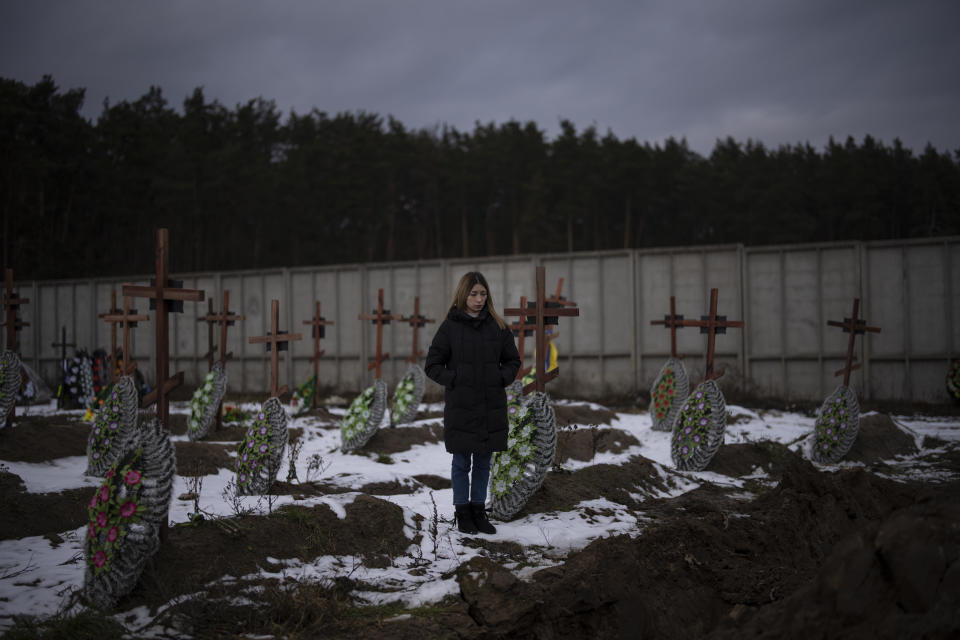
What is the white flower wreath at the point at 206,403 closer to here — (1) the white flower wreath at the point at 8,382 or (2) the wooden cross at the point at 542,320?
(1) the white flower wreath at the point at 8,382

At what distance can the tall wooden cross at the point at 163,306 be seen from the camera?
4.18 meters

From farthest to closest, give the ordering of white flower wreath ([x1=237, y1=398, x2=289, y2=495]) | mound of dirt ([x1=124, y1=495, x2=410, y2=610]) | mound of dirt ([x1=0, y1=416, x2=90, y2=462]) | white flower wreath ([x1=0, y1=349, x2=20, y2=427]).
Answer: white flower wreath ([x1=0, y1=349, x2=20, y2=427])
mound of dirt ([x1=0, y1=416, x2=90, y2=462])
white flower wreath ([x1=237, y1=398, x2=289, y2=495])
mound of dirt ([x1=124, y1=495, x2=410, y2=610])

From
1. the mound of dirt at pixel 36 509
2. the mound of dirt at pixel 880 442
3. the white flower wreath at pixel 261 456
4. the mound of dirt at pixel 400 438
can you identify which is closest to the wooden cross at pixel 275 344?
the white flower wreath at pixel 261 456

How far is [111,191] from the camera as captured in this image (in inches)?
1032

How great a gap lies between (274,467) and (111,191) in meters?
24.4

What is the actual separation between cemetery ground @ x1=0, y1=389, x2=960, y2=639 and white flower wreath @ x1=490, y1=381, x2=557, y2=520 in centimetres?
Result: 19

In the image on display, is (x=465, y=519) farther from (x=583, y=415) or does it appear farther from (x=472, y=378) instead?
(x=583, y=415)

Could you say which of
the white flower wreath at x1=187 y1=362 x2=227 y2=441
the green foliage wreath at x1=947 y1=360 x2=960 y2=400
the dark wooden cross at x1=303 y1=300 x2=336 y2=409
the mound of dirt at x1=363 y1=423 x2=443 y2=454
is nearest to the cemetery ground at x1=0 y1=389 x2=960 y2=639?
the mound of dirt at x1=363 y1=423 x2=443 y2=454

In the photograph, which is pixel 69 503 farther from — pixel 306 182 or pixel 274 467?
pixel 306 182

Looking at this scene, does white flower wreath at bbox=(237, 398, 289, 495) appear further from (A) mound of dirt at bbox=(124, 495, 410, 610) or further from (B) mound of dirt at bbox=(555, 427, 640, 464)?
(B) mound of dirt at bbox=(555, 427, 640, 464)

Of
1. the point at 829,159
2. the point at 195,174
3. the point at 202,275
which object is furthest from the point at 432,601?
the point at 829,159

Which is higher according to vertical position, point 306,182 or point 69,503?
point 306,182

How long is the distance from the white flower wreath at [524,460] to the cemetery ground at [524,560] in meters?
0.19

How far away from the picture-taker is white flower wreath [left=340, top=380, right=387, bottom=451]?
836 cm
